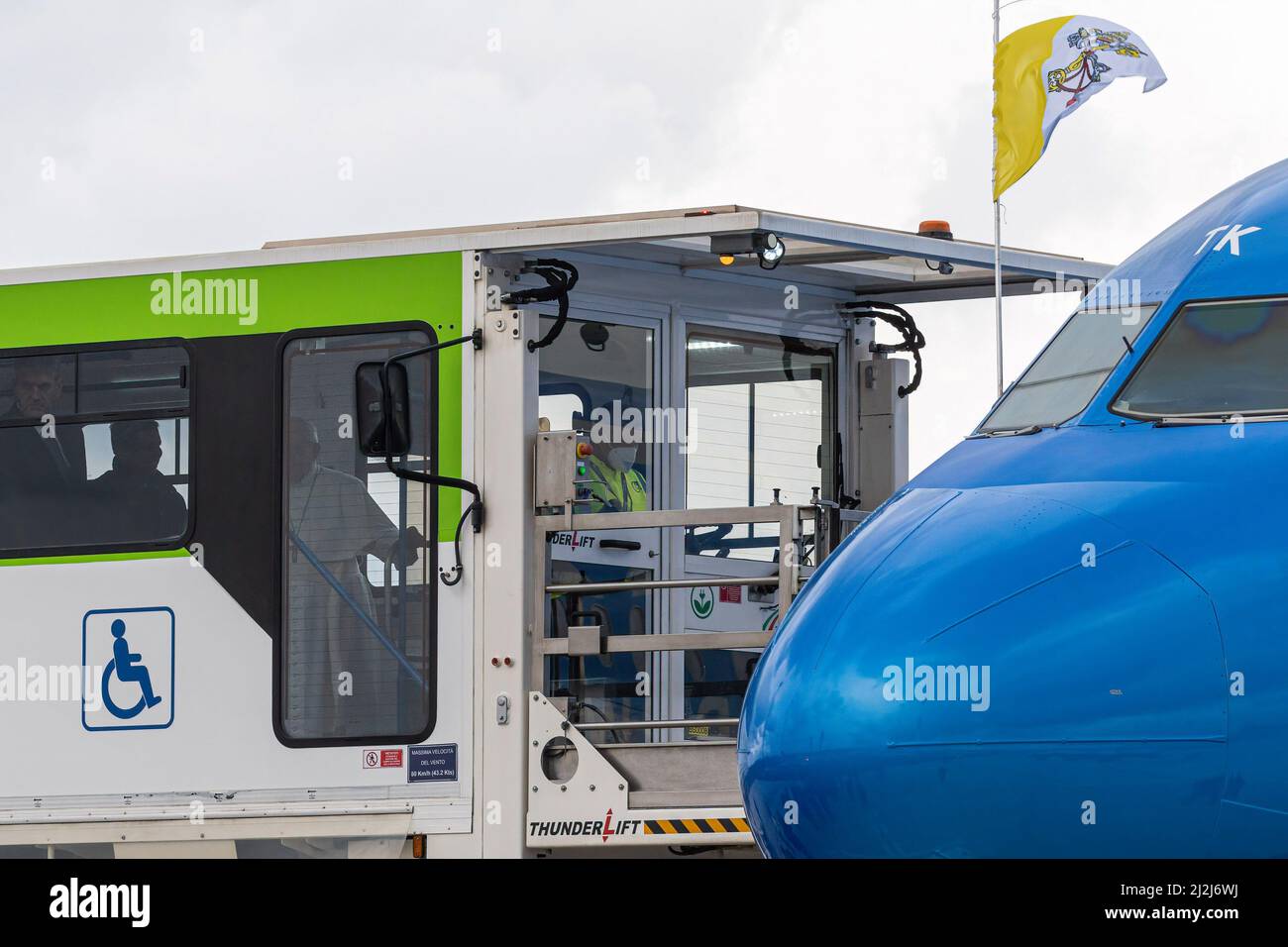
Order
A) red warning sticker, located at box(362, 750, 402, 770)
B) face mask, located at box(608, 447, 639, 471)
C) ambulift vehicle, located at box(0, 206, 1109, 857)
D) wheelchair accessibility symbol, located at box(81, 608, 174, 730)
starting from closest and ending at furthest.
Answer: ambulift vehicle, located at box(0, 206, 1109, 857)
red warning sticker, located at box(362, 750, 402, 770)
wheelchair accessibility symbol, located at box(81, 608, 174, 730)
face mask, located at box(608, 447, 639, 471)

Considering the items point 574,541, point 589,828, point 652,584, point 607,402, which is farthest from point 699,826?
Result: point 607,402

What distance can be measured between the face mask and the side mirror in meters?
1.24

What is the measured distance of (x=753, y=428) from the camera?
361 inches

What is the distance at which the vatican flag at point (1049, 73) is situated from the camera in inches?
560

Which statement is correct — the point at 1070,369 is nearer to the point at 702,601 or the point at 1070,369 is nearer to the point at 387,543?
the point at 387,543

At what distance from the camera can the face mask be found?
8.63 m

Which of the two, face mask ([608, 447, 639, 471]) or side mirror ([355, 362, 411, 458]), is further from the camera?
face mask ([608, 447, 639, 471])

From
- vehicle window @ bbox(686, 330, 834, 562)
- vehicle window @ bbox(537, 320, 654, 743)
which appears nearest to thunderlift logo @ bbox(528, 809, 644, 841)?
vehicle window @ bbox(537, 320, 654, 743)

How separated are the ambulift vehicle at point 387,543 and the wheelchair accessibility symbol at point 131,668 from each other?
0.04 ft

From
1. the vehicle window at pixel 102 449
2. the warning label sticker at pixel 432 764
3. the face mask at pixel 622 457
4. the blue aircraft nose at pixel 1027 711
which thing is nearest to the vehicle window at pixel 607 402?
the face mask at pixel 622 457

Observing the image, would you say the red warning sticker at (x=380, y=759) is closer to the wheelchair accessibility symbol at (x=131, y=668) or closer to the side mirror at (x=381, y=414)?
the wheelchair accessibility symbol at (x=131, y=668)

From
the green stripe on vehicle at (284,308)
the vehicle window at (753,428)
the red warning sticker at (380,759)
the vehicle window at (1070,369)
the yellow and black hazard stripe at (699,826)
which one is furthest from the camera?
the vehicle window at (753,428)

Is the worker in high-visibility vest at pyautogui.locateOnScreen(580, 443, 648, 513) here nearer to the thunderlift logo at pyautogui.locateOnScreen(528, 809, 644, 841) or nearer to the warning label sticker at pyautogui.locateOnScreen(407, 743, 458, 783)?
the warning label sticker at pyautogui.locateOnScreen(407, 743, 458, 783)

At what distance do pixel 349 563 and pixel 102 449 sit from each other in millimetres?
1282
